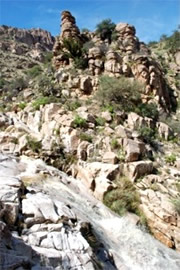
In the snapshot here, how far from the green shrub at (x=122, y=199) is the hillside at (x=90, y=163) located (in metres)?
0.04

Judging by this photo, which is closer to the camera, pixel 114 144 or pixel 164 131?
pixel 114 144

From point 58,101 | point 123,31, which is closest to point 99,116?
point 58,101

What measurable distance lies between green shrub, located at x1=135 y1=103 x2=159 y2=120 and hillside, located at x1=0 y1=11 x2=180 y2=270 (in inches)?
2.6

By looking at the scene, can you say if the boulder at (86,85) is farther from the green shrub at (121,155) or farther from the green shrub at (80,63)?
the green shrub at (121,155)

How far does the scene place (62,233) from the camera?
21.3 feet

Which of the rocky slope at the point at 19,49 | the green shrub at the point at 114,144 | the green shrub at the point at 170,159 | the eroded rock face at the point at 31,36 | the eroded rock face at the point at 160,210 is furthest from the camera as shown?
the eroded rock face at the point at 31,36

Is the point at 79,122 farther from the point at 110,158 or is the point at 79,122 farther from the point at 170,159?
the point at 170,159

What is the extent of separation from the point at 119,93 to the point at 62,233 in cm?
1178

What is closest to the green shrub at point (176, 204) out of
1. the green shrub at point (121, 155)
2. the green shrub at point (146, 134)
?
the green shrub at point (121, 155)

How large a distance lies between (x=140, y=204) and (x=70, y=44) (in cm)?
1511

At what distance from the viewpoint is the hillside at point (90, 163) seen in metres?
6.47

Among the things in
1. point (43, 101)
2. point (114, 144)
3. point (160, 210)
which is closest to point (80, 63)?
point (43, 101)

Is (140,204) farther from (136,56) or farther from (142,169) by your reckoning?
(136,56)

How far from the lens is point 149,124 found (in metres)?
16.0
